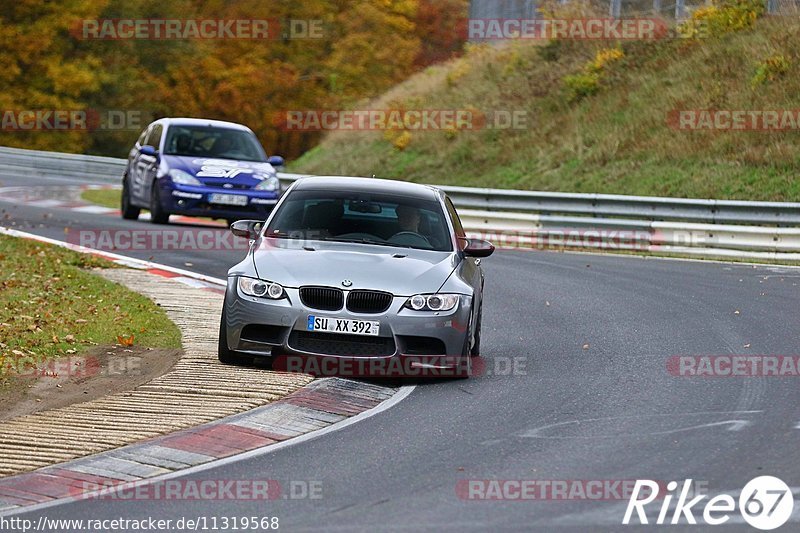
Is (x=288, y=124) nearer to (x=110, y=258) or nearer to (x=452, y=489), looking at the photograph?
(x=110, y=258)

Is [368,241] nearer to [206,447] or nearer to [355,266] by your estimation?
[355,266]

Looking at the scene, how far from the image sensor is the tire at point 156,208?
918 inches

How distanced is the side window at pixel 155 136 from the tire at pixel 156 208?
1.07 meters

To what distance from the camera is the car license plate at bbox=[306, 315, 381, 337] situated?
1022cm

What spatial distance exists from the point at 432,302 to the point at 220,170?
13255 millimetres

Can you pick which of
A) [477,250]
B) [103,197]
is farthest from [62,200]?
[477,250]

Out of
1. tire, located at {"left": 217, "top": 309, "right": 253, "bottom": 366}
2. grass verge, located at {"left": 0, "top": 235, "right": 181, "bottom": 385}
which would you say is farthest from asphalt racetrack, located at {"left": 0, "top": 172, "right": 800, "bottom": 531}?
grass verge, located at {"left": 0, "top": 235, "right": 181, "bottom": 385}

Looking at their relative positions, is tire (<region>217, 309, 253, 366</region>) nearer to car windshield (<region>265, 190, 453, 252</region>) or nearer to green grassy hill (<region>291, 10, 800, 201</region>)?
car windshield (<region>265, 190, 453, 252</region>)

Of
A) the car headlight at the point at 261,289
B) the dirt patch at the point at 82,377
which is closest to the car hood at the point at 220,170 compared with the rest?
the dirt patch at the point at 82,377

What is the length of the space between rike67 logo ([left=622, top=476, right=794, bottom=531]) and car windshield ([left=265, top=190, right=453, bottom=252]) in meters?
4.70

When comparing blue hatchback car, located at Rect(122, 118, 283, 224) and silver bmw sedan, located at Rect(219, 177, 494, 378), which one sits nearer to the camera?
silver bmw sedan, located at Rect(219, 177, 494, 378)

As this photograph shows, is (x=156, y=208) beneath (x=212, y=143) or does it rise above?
beneath

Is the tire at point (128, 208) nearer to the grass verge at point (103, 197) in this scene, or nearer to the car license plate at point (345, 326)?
the grass verge at point (103, 197)

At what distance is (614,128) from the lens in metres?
33.8
